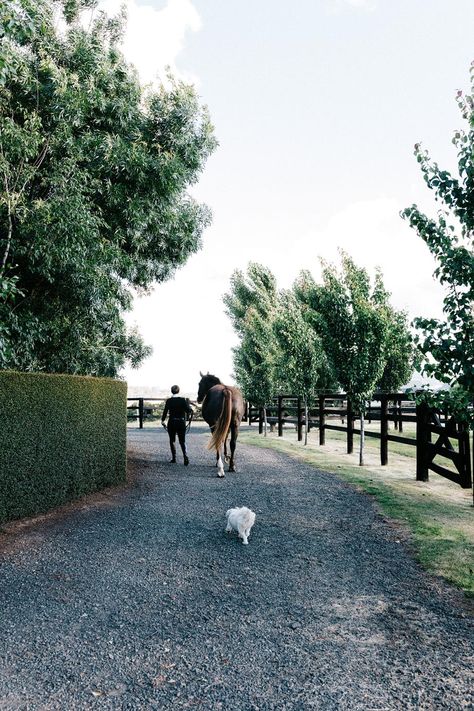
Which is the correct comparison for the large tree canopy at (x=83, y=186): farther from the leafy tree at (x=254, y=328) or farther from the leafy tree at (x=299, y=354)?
the leafy tree at (x=254, y=328)

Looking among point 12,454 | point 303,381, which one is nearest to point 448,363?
point 12,454

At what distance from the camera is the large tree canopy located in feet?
33.5

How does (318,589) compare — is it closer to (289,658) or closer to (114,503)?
(289,658)

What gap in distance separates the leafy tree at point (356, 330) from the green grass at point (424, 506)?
4.58 feet

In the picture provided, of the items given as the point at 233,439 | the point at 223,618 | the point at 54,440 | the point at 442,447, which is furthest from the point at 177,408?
the point at 223,618

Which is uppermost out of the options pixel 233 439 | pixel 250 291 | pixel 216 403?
pixel 250 291

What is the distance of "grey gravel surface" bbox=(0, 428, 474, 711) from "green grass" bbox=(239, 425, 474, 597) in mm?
324

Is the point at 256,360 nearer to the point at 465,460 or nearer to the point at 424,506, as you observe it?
the point at 465,460

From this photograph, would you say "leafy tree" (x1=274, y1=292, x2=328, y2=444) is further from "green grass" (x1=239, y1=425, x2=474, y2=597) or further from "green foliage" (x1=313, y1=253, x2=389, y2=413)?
"green foliage" (x1=313, y1=253, x2=389, y2=413)

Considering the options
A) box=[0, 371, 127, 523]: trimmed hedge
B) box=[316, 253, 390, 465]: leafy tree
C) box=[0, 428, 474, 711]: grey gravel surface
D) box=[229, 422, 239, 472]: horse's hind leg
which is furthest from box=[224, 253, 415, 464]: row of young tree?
box=[0, 371, 127, 523]: trimmed hedge

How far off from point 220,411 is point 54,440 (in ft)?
13.4

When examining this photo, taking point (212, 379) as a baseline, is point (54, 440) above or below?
below

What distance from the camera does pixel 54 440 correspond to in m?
8.98

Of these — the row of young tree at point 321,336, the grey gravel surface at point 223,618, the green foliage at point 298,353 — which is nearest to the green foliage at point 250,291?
the row of young tree at point 321,336
